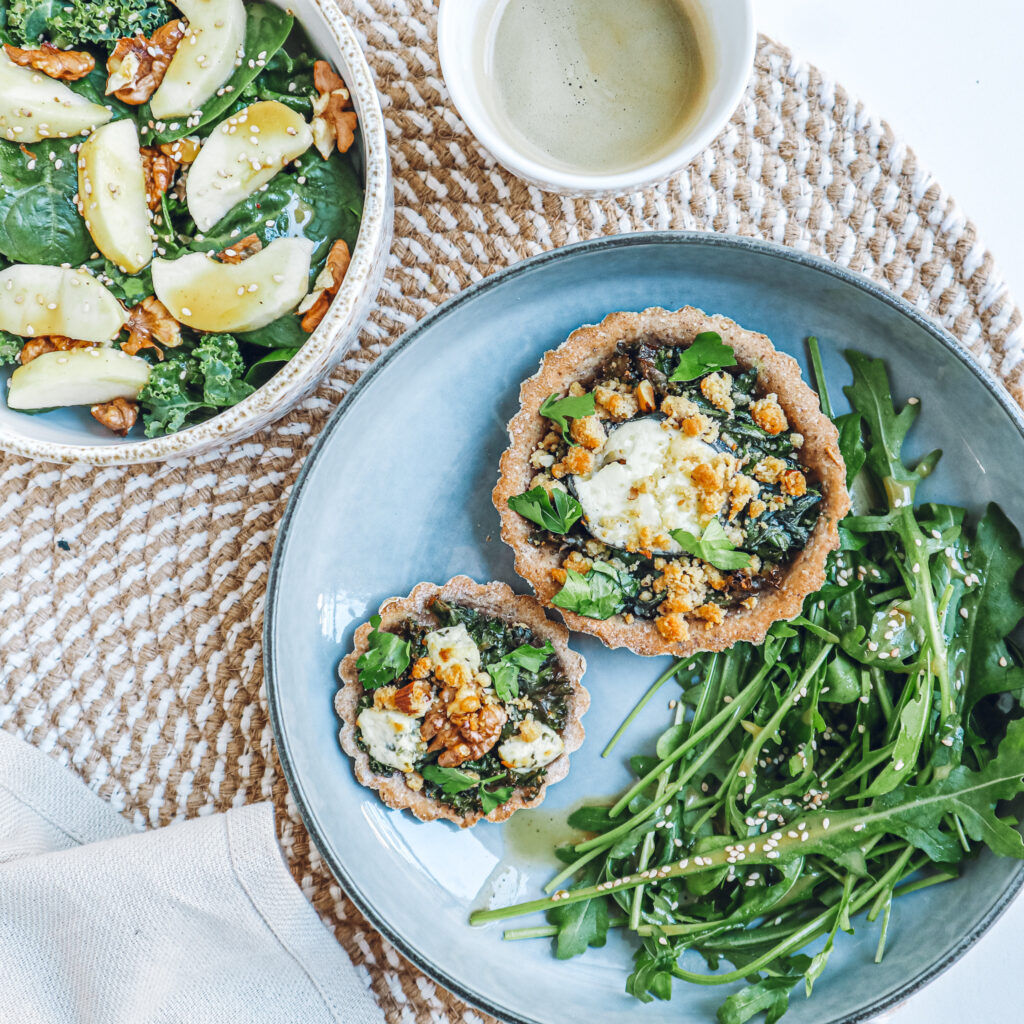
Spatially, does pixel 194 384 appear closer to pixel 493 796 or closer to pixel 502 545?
pixel 502 545

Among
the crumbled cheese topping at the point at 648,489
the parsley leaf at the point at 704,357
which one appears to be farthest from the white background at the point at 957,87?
the crumbled cheese topping at the point at 648,489

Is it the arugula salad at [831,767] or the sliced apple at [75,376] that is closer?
the sliced apple at [75,376]

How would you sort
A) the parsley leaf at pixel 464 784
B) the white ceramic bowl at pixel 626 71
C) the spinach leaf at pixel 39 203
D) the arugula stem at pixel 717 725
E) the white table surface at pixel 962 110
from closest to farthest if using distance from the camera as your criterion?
the white ceramic bowl at pixel 626 71 → the spinach leaf at pixel 39 203 → the parsley leaf at pixel 464 784 → the arugula stem at pixel 717 725 → the white table surface at pixel 962 110

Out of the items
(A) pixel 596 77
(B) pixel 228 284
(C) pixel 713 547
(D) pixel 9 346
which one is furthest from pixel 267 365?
(C) pixel 713 547

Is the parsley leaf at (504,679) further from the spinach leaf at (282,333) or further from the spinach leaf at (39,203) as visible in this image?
the spinach leaf at (39,203)

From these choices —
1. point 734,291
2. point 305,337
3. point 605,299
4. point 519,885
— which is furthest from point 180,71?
point 519,885

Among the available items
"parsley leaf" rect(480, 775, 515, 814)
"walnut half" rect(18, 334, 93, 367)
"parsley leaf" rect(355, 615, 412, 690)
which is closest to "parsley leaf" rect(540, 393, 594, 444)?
"parsley leaf" rect(355, 615, 412, 690)

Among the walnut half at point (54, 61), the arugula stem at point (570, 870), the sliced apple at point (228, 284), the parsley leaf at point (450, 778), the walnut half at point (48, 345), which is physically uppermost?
the walnut half at point (54, 61)

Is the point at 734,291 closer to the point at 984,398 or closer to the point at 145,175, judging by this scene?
the point at 984,398
